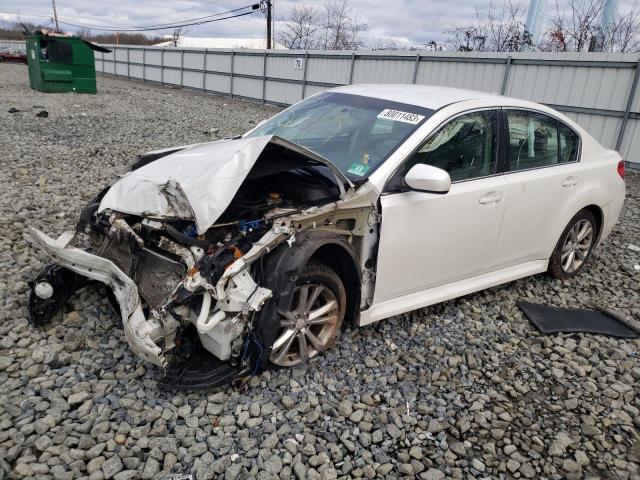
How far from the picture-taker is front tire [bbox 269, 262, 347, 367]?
119 inches

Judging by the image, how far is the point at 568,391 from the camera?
3.31 metres

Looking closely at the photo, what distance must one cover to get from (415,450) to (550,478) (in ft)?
2.31

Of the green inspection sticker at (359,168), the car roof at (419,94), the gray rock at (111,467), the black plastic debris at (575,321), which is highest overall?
the car roof at (419,94)

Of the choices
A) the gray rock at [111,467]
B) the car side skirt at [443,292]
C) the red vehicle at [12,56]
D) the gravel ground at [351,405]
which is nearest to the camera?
the gray rock at [111,467]

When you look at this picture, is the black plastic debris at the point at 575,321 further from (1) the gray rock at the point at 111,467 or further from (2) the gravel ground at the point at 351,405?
(1) the gray rock at the point at 111,467

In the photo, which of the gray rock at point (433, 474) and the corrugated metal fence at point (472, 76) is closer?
the gray rock at point (433, 474)

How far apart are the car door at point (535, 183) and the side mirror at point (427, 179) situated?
3.23 ft

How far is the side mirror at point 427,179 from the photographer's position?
312cm

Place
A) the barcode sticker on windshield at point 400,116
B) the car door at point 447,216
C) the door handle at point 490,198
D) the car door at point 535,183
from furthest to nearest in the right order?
the car door at point 535,183 < the door handle at point 490,198 < the barcode sticker on windshield at point 400,116 < the car door at point 447,216

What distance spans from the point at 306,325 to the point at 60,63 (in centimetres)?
1865

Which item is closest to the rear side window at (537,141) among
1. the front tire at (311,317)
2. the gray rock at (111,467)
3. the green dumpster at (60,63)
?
the front tire at (311,317)

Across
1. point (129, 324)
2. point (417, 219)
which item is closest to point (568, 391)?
point (417, 219)

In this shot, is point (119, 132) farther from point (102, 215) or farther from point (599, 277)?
point (599, 277)

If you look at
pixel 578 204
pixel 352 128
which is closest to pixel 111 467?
pixel 352 128
